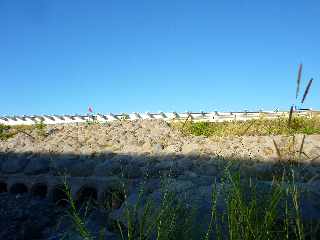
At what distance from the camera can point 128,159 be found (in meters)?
8.24

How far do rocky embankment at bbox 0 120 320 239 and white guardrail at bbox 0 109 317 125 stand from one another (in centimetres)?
191

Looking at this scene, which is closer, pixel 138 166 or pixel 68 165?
pixel 138 166

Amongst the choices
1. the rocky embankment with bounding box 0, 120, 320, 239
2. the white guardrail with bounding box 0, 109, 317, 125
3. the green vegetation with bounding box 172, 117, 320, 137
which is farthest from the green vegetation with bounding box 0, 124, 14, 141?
the green vegetation with bounding box 172, 117, 320, 137

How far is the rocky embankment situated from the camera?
6.70m

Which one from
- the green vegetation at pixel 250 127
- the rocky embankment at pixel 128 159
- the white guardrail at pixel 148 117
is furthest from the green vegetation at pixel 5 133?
the green vegetation at pixel 250 127

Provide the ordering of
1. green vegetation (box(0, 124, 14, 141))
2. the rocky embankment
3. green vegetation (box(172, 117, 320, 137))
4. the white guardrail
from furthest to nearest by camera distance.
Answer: green vegetation (box(0, 124, 14, 141))
the white guardrail
green vegetation (box(172, 117, 320, 137))
the rocky embankment

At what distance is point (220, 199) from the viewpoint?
15.0 ft

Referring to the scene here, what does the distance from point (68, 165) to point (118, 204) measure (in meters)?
2.59

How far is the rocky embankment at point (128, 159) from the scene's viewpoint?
670 centimetres

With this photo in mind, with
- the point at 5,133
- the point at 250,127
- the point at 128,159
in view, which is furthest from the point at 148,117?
the point at 128,159

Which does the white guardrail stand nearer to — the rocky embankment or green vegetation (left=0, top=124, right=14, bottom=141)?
green vegetation (left=0, top=124, right=14, bottom=141)

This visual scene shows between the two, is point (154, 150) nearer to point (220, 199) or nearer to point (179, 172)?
point (179, 172)

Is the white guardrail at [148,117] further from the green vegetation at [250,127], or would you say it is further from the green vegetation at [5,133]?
the green vegetation at [5,133]

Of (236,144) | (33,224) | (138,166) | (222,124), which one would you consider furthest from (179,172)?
(222,124)
